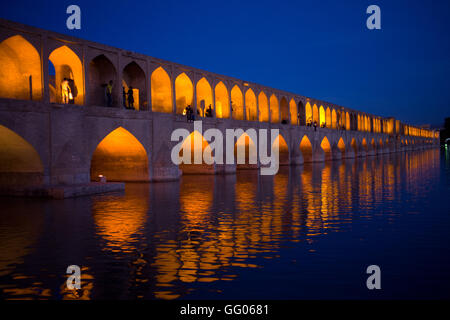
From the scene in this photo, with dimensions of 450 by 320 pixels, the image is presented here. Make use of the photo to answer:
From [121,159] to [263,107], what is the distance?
14147 mm

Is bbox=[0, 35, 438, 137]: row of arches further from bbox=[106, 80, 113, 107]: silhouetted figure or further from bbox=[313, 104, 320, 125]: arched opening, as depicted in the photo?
bbox=[313, 104, 320, 125]: arched opening

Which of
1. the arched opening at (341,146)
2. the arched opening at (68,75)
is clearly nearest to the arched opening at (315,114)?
the arched opening at (341,146)

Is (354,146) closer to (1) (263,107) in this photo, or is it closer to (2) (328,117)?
(2) (328,117)

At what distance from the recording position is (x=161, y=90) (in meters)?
20.1

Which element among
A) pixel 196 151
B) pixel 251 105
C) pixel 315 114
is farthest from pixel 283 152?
pixel 196 151

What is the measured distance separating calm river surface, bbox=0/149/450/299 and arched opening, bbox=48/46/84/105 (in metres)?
5.69

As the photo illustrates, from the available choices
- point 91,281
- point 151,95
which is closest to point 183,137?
point 151,95

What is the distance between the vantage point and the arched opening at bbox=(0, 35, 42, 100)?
13.4m

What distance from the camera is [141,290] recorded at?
4.18 m

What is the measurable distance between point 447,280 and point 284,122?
28417 mm

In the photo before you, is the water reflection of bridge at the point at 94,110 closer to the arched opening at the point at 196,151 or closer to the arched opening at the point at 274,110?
the arched opening at the point at 196,151

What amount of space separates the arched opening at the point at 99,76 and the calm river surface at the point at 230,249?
294 inches
